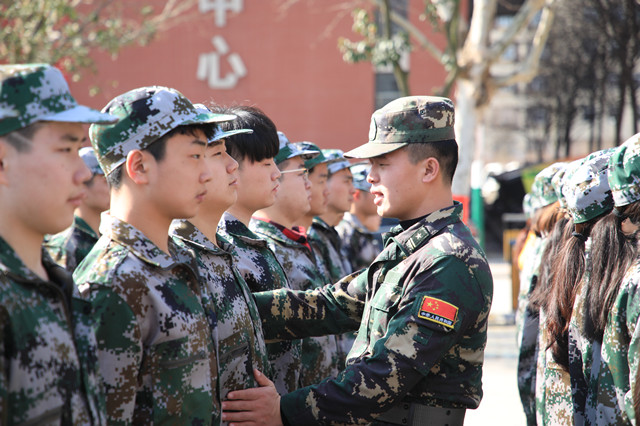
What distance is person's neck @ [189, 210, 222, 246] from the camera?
106 inches

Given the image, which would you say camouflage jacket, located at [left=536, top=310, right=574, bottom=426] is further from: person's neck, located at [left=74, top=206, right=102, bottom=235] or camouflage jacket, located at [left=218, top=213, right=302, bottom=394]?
person's neck, located at [left=74, top=206, right=102, bottom=235]

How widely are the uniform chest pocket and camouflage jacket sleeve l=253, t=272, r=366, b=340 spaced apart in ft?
2.52

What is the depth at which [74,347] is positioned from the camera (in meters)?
1.86

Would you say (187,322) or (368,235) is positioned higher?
(187,322)

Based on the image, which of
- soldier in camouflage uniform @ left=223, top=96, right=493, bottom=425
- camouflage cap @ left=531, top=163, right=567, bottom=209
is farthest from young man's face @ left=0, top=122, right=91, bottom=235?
camouflage cap @ left=531, top=163, right=567, bottom=209

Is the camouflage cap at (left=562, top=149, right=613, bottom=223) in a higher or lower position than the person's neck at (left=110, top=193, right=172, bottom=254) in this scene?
lower

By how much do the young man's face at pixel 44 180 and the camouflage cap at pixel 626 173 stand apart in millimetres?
1991

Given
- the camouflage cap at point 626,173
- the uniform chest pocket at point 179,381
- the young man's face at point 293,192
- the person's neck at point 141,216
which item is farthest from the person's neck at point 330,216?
the uniform chest pocket at point 179,381

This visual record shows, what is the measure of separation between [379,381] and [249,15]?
18.8 meters

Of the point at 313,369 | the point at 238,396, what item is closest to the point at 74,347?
the point at 238,396

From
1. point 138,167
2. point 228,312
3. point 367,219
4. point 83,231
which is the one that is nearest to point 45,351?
point 138,167

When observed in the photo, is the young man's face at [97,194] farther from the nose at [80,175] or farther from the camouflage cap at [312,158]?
the nose at [80,175]

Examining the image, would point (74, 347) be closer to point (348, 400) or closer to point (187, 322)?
point (187, 322)

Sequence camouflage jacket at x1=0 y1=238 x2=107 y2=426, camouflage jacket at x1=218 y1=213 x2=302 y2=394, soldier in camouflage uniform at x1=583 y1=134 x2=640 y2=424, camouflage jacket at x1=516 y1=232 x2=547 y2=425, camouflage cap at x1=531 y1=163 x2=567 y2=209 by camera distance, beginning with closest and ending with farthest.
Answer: camouflage jacket at x1=0 y1=238 x2=107 y2=426 → soldier in camouflage uniform at x1=583 y1=134 x2=640 y2=424 → camouflage jacket at x1=218 y1=213 x2=302 y2=394 → camouflage jacket at x1=516 y1=232 x2=547 y2=425 → camouflage cap at x1=531 y1=163 x2=567 y2=209
